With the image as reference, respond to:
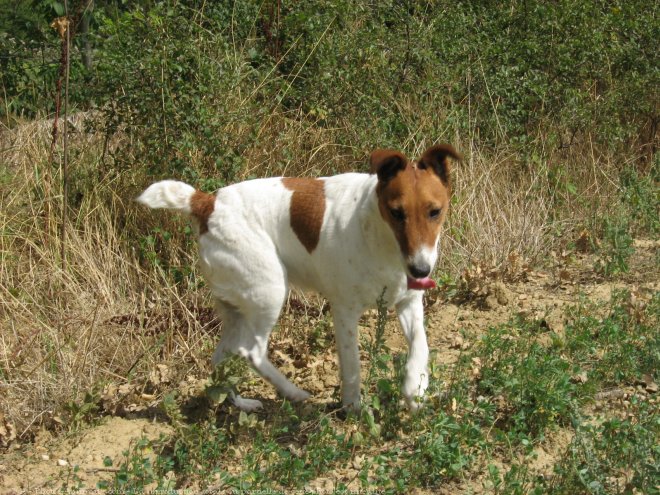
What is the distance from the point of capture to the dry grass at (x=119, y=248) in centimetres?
573

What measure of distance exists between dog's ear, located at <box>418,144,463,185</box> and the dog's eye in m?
0.36

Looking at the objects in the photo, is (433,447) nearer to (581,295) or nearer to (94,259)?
(581,295)

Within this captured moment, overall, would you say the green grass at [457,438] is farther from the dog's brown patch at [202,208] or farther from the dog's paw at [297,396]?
the dog's brown patch at [202,208]

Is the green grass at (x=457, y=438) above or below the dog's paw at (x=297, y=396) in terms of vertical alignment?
above

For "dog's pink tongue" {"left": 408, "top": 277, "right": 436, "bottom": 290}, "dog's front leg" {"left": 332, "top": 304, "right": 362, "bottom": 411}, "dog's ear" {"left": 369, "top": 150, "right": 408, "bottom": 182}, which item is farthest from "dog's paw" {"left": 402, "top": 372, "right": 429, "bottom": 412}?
"dog's ear" {"left": 369, "top": 150, "right": 408, "bottom": 182}

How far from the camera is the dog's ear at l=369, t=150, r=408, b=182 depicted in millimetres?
4699

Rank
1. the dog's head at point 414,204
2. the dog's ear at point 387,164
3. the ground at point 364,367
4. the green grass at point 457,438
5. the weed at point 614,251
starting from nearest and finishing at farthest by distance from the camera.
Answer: the green grass at point 457,438 < the dog's head at point 414,204 < the dog's ear at point 387,164 < the ground at point 364,367 < the weed at point 614,251

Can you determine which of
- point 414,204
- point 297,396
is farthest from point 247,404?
Result: point 414,204

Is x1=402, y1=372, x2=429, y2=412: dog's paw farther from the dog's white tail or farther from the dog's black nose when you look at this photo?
the dog's white tail

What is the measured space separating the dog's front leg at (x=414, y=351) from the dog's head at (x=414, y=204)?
0.56 meters

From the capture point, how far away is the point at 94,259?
6.89 metres

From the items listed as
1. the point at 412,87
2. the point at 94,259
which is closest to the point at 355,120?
the point at 412,87

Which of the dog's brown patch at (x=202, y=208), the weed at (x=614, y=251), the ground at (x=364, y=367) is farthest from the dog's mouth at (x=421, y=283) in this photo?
the weed at (x=614, y=251)

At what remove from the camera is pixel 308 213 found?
5.20 m
